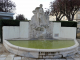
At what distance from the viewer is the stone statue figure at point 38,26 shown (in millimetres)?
6672

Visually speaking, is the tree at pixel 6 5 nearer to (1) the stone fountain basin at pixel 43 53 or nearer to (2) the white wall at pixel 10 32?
(2) the white wall at pixel 10 32

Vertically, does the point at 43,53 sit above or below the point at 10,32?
below

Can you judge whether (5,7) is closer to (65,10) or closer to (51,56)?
(65,10)

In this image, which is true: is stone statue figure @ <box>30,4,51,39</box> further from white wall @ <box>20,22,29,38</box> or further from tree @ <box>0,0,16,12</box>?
tree @ <box>0,0,16,12</box>

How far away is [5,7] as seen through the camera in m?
23.0

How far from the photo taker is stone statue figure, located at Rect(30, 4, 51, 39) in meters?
6.67

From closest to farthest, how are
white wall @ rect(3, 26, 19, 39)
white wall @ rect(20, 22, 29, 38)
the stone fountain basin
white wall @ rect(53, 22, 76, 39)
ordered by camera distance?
the stone fountain basin, white wall @ rect(3, 26, 19, 39), white wall @ rect(20, 22, 29, 38), white wall @ rect(53, 22, 76, 39)

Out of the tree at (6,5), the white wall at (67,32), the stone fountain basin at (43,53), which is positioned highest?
the tree at (6,5)

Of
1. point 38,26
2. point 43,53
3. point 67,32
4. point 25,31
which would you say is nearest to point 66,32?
point 67,32

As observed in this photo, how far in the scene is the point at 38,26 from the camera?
6703 millimetres

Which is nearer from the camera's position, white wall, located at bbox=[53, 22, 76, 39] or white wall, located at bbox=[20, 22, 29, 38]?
white wall, located at bbox=[20, 22, 29, 38]

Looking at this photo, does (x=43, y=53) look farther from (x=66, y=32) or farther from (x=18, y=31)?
(x=66, y=32)

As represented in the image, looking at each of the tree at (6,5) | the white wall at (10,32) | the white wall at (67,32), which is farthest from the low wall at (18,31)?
the tree at (6,5)

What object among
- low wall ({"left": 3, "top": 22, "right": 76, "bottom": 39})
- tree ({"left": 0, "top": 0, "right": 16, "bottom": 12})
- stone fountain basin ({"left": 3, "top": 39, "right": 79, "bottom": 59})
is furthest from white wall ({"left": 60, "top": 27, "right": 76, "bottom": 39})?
tree ({"left": 0, "top": 0, "right": 16, "bottom": 12})
